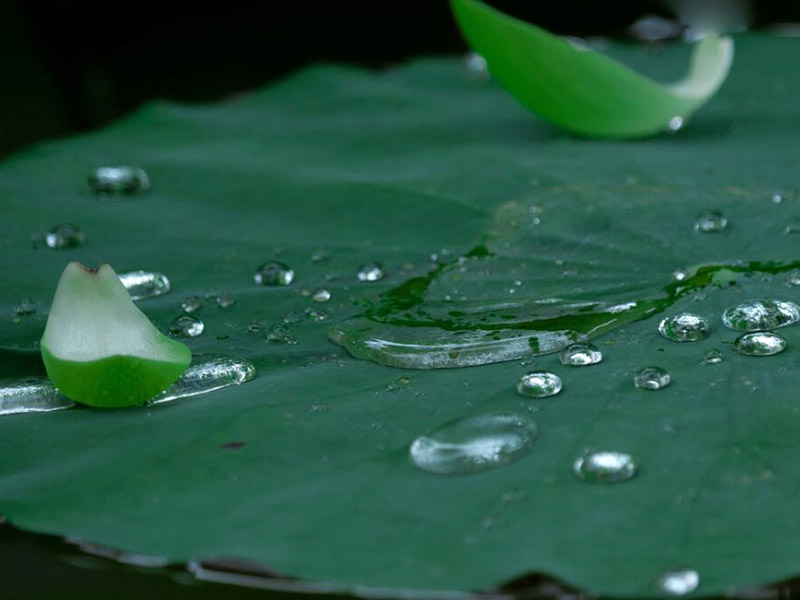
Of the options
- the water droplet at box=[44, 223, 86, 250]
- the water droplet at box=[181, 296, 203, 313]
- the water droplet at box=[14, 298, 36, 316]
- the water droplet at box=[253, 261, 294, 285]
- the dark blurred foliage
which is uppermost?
the water droplet at box=[44, 223, 86, 250]

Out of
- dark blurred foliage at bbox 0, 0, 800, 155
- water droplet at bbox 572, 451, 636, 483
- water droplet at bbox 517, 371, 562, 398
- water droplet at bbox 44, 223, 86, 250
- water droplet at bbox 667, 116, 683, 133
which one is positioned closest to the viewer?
water droplet at bbox 572, 451, 636, 483

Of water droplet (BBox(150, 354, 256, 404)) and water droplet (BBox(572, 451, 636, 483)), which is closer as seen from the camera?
water droplet (BBox(572, 451, 636, 483))

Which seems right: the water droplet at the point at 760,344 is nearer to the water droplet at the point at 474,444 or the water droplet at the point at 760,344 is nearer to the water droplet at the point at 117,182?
the water droplet at the point at 474,444

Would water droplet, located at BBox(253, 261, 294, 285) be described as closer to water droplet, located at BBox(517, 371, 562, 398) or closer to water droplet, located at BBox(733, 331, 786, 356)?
water droplet, located at BBox(517, 371, 562, 398)

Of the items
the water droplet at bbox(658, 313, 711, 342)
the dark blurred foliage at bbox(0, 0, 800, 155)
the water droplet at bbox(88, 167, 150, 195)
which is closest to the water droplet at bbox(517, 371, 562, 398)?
the water droplet at bbox(658, 313, 711, 342)

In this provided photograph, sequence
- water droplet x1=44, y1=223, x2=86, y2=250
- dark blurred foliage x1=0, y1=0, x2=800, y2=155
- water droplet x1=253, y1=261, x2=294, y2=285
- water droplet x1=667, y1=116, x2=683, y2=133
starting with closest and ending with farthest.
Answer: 1. water droplet x1=253, y1=261, x2=294, y2=285
2. water droplet x1=44, y1=223, x2=86, y2=250
3. water droplet x1=667, y1=116, x2=683, y2=133
4. dark blurred foliage x1=0, y1=0, x2=800, y2=155

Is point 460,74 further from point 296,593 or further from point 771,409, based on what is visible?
point 296,593

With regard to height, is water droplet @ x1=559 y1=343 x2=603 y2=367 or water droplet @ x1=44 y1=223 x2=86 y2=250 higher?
water droplet @ x1=44 y1=223 x2=86 y2=250

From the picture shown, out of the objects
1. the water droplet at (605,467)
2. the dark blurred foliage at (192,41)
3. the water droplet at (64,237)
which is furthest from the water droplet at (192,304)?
the dark blurred foliage at (192,41)
